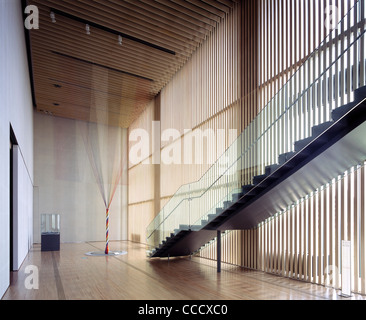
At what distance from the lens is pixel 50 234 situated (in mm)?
14789

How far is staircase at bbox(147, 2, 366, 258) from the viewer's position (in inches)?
210

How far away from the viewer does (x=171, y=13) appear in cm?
1019

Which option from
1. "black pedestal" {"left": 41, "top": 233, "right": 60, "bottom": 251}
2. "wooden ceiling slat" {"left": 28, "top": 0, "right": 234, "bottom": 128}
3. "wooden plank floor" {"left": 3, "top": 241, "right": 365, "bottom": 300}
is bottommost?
"black pedestal" {"left": 41, "top": 233, "right": 60, "bottom": 251}

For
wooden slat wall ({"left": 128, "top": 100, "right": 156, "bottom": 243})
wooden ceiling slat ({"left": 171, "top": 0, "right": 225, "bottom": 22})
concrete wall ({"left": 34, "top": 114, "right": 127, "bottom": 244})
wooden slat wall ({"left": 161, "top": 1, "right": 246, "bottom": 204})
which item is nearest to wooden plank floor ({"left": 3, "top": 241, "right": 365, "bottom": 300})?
wooden slat wall ({"left": 161, "top": 1, "right": 246, "bottom": 204})

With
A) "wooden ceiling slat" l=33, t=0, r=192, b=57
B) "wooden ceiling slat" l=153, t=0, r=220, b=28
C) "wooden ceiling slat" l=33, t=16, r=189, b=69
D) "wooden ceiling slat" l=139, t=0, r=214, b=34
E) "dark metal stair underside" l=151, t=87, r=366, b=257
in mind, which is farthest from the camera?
"wooden ceiling slat" l=33, t=16, r=189, b=69

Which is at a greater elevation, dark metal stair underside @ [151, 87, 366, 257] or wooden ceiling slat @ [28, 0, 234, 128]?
wooden ceiling slat @ [28, 0, 234, 128]

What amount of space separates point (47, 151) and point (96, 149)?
3166 mm

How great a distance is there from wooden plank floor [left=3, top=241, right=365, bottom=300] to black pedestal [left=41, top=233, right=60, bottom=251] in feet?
13.8

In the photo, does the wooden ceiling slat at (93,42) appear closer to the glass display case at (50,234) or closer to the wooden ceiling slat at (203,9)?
the wooden ceiling slat at (203,9)

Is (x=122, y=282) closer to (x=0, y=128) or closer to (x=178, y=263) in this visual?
(x=178, y=263)

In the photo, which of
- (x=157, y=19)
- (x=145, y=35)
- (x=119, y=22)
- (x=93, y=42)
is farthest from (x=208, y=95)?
(x=93, y=42)

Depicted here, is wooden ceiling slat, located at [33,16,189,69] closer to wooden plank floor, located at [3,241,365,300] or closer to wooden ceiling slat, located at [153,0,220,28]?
wooden ceiling slat, located at [153,0,220,28]

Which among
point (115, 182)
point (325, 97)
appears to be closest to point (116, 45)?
point (325, 97)

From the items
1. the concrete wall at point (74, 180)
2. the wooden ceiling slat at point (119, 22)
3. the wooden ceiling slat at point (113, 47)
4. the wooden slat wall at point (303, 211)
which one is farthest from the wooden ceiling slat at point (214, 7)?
the concrete wall at point (74, 180)
